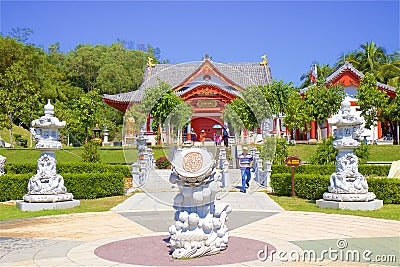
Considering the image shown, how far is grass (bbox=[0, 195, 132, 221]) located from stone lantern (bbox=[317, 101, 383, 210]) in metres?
6.64

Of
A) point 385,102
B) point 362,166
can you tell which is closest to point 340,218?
point 362,166

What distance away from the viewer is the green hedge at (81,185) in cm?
1538

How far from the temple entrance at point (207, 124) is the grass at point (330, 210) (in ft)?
20.7

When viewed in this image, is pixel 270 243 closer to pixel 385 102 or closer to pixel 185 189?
pixel 185 189

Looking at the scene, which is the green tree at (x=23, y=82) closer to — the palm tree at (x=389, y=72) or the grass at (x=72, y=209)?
the grass at (x=72, y=209)

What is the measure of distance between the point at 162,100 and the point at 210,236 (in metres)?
2.29

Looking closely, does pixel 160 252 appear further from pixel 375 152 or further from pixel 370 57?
pixel 370 57

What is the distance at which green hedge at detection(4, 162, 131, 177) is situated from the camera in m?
20.1

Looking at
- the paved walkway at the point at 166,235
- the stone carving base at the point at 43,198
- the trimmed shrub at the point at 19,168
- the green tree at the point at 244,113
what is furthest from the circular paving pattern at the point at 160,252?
the trimmed shrub at the point at 19,168

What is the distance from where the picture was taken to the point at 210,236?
23.1 feet

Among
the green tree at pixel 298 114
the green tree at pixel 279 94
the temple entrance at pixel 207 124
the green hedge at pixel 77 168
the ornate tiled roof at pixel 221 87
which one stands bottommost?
the green hedge at pixel 77 168

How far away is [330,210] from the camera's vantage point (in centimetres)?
1252

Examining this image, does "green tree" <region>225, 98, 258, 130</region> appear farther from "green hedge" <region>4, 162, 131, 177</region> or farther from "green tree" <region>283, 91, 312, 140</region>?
"green tree" <region>283, 91, 312, 140</region>

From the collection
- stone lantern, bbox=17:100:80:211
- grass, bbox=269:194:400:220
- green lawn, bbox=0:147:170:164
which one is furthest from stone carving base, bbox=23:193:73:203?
green lawn, bbox=0:147:170:164
